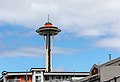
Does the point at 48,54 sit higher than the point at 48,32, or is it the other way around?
the point at 48,32

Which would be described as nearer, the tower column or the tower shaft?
the tower shaft

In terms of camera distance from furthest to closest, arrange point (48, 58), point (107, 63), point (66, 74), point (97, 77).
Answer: point (48, 58)
point (66, 74)
point (107, 63)
point (97, 77)

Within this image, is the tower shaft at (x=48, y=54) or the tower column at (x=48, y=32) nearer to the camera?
the tower shaft at (x=48, y=54)

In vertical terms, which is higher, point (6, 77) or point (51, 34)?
point (51, 34)

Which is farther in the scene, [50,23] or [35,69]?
[50,23]

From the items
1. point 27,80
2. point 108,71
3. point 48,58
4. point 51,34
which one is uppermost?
point 51,34

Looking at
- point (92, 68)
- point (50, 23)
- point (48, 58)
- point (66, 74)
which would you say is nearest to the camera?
point (92, 68)

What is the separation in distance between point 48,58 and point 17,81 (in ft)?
176

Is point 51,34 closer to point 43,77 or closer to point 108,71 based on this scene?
point 43,77

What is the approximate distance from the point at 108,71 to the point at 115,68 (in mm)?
1092

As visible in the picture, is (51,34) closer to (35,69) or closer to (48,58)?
(48,58)

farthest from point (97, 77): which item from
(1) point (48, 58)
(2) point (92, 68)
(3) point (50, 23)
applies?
(3) point (50, 23)

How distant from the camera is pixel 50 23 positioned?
482 ft

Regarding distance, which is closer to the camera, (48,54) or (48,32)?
(48,54)
